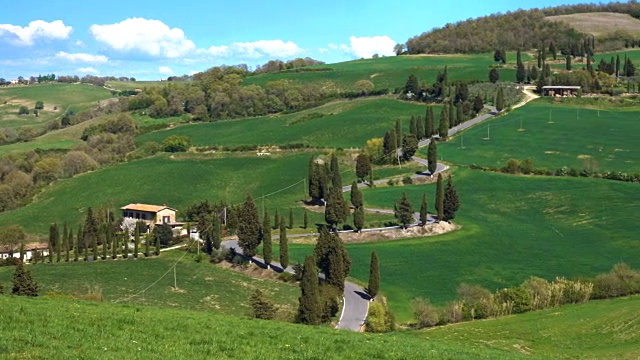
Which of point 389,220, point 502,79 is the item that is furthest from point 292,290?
point 502,79

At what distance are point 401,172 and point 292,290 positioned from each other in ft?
157

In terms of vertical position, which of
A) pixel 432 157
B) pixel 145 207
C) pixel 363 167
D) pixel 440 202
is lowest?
pixel 145 207

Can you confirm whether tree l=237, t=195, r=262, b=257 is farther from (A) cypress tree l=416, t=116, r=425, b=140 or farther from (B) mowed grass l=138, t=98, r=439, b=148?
(B) mowed grass l=138, t=98, r=439, b=148

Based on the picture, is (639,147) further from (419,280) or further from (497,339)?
(497,339)

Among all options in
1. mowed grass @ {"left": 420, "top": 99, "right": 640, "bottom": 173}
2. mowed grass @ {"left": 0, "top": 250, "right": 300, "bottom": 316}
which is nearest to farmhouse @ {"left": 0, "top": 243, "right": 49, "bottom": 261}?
mowed grass @ {"left": 0, "top": 250, "right": 300, "bottom": 316}

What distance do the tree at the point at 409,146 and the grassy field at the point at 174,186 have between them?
488 cm

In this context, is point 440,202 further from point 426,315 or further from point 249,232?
point 426,315

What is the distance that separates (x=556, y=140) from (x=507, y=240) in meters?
48.3

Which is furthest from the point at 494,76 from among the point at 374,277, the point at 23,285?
the point at 23,285

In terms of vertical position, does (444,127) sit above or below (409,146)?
above

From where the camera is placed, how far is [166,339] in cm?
2447

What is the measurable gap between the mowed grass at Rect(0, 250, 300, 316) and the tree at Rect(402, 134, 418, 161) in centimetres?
4674

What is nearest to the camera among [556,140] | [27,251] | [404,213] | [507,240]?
[507,240]

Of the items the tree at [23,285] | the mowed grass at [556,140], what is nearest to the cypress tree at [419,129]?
the mowed grass at [556,140]
